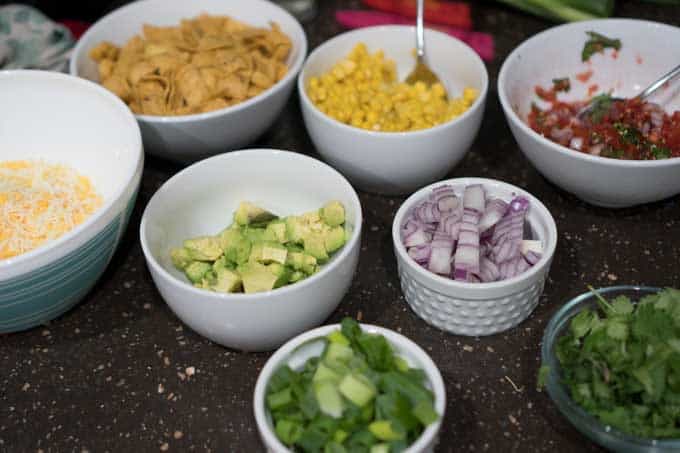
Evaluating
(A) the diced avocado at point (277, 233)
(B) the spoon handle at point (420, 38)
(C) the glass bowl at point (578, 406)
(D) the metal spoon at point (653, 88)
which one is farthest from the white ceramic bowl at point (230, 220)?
(D) the metal spoon at point (653, 88)

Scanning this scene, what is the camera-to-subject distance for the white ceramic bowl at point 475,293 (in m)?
1.39

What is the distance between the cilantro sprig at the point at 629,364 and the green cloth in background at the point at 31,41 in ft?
4.51

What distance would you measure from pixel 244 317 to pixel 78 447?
0.35 metres

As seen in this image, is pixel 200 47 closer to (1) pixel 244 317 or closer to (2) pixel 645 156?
(1) pixel 244 317

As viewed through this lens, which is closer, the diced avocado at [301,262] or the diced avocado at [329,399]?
the diced avocado at [329,399]

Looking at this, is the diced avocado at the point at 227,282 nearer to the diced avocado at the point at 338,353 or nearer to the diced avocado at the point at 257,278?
the diced avocado at the point at 257,278

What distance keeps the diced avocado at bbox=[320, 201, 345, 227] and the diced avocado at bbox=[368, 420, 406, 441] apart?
18.0 inches

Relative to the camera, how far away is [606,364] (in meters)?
1.27

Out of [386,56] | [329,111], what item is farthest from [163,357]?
[386,56]

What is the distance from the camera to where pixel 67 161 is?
68.0 inches

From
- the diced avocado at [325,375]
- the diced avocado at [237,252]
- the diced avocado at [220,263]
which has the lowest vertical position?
the diced avocado at [220,263]

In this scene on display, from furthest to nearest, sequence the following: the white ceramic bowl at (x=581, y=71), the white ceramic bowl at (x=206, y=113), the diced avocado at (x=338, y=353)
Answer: the white ceramic bowl at (x=206, y=113), the white ceramic bowl at (x=581, y=71), the diced avocado at (x=338, y=353)

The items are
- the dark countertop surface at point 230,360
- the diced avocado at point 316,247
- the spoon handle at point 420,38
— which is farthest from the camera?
the spoon handle at point 420,38

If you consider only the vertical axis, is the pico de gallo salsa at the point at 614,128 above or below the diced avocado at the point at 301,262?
above
